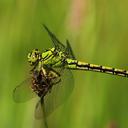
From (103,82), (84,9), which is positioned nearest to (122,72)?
(103,82)

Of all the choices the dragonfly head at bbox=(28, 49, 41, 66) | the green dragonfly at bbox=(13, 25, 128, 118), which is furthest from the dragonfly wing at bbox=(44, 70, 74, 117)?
the dragonfly head at bbox=(28, 49, 41, 66)

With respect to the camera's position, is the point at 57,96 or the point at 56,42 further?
the point at 56,42

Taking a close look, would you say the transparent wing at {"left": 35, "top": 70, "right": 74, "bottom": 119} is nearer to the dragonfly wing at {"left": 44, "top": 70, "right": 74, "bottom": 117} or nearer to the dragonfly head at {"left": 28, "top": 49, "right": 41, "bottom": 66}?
the dragonfly wing at {"left": 44, "top": 70, "right": 74, "bottom": 117}

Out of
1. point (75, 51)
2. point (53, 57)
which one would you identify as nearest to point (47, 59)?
point (53, 57)

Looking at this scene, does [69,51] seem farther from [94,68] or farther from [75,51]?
[94,68]

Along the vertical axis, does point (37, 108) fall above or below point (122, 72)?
below

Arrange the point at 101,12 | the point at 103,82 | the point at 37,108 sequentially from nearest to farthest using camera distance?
the point at 37,108, the point at 103,82, the point at 101,12

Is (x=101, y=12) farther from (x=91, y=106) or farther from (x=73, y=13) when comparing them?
Result: (x=91, y=106)
